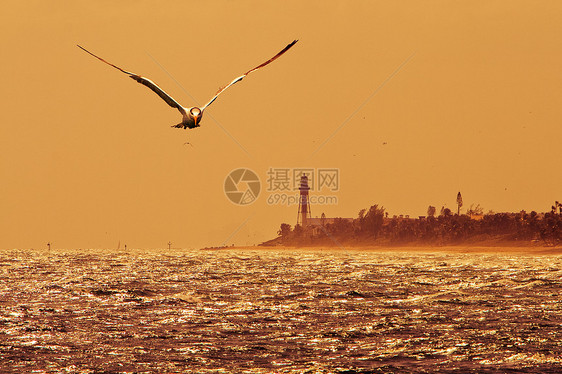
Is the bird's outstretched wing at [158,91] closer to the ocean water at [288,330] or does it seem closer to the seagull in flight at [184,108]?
the seagull in flight at [184,108]

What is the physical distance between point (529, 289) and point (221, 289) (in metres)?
30.1

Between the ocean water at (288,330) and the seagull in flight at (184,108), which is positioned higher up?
the seagull in flight at (184,108)

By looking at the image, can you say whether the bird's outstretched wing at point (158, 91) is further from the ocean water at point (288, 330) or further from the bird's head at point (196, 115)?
the ocean water at point (288, 330)

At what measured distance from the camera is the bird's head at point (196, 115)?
28688mm

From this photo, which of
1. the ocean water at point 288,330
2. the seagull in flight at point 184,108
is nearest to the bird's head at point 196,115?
the seagull in flight at point 184,108

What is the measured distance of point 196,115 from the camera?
28719mm

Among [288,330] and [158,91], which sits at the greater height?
[158,91]

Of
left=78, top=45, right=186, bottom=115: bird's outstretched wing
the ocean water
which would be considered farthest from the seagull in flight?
the ocean water

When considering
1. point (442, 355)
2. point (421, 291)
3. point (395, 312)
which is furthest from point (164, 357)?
point (421, 291)

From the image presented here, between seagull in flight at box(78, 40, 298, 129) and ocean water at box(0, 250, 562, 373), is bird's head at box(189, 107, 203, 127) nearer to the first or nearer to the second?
seagull in flight at box(78, 40, 298, 129)

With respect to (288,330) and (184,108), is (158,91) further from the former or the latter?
(288,330)

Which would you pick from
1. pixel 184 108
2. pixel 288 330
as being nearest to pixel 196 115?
pixel 184 108

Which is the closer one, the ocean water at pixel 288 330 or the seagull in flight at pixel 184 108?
the seagull in flight at pixel 184 108

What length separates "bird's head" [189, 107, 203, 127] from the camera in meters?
28.7
